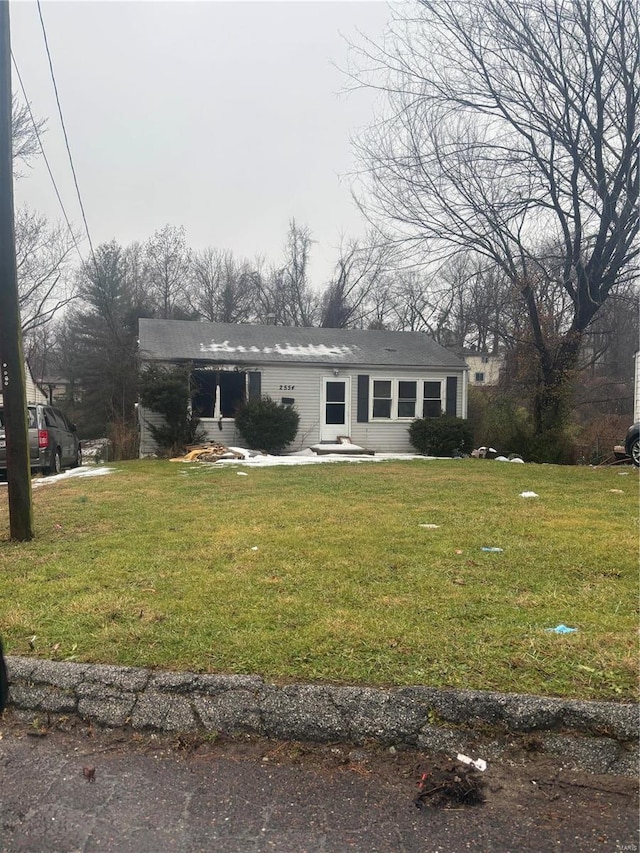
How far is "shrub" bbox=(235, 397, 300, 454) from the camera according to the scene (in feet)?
59.2

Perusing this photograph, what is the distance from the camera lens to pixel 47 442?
13.1 meters

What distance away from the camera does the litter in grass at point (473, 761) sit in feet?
8.21

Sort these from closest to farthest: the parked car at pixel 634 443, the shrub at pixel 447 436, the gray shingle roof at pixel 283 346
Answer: the parked car at pixel 634 443 → the shrub at pixel 447 436 → the gray shingle roof at pixel 283 346

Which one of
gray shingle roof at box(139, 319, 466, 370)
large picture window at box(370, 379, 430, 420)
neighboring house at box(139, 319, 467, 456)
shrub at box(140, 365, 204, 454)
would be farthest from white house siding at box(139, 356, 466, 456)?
shrub at box(140, 365, 204, 454)

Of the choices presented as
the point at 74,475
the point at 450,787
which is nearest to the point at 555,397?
the point at 74,475

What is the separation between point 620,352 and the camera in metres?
31.4

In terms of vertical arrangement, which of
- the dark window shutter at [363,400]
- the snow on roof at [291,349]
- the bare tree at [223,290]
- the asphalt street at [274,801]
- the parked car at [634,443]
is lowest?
the asphalt street at [274,801]

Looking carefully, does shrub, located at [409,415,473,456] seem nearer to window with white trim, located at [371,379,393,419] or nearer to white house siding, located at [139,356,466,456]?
white house siding, located at [139,356,466,456]

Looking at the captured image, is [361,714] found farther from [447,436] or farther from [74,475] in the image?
[447,436]

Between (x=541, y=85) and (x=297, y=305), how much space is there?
2767 cm

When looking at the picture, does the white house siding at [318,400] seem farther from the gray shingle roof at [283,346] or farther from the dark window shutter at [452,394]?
the gray shingle roof at [283,346]

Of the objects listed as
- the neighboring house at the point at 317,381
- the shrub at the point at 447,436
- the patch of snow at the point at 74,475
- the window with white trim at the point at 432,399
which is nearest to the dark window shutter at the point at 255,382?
the neighboring house at the point at 317,381

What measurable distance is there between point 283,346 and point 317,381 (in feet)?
6.56

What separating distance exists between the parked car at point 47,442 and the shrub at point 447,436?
10.7m
